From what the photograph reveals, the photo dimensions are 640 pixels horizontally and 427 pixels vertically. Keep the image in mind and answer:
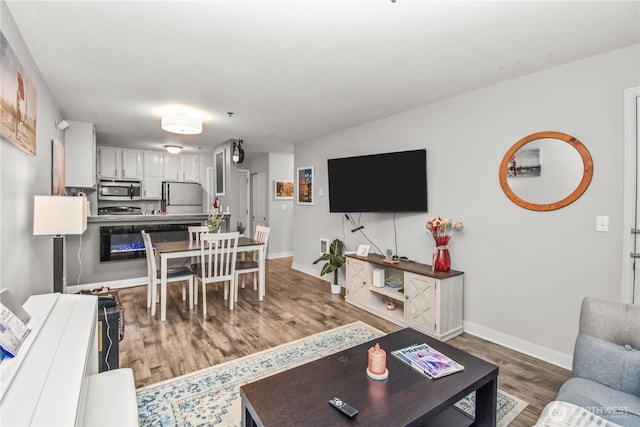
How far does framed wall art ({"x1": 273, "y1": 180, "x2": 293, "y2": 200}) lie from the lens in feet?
23.3

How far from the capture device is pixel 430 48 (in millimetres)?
2240

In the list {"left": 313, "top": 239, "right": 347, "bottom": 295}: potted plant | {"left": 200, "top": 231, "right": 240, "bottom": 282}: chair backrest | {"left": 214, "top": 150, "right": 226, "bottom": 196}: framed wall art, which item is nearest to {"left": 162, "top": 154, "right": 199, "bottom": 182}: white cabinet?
{"left": 214, "top": 150, "right": 226, "bottom": 196}: framed wall art

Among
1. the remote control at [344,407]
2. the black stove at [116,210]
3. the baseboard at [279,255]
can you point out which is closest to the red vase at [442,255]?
the remote control at [344,407]

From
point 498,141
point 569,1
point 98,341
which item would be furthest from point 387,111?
point 98,341

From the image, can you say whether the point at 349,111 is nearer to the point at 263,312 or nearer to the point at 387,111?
the point at 387,111

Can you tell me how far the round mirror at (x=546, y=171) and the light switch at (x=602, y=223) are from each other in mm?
211

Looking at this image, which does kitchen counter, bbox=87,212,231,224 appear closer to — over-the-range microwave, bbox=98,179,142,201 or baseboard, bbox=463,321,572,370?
over-the-range microwave, bbox=98,179,142,201

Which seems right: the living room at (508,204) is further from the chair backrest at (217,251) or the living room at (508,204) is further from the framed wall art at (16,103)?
the chair backrest at (217,251)

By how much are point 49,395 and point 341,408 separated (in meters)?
1.02

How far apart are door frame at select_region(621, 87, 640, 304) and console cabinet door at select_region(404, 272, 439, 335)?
4.35 feet

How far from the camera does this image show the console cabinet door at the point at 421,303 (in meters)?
2.98

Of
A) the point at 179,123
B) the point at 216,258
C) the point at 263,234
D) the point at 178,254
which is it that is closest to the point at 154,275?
the point at 178,254

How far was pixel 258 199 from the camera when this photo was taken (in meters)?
7.50

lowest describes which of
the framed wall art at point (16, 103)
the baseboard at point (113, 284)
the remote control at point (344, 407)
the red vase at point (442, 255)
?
the baseboard at point (113, 284)
